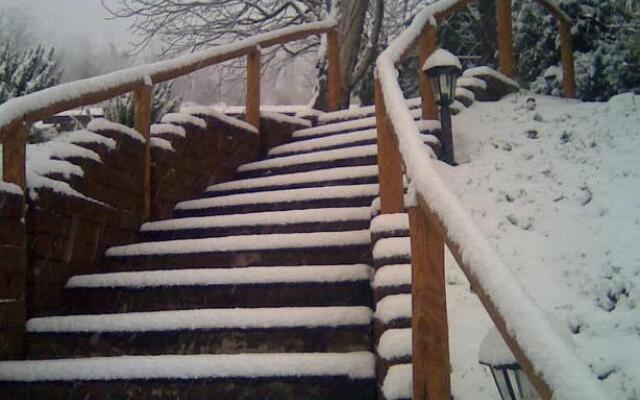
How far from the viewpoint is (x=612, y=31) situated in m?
8.62

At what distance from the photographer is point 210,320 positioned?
314cm

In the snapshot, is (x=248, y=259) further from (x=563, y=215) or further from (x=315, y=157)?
(x=563, y=215)

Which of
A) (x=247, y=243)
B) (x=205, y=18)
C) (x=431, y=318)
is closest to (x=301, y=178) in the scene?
(x=247, y=243)

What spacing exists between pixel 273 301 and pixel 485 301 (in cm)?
214

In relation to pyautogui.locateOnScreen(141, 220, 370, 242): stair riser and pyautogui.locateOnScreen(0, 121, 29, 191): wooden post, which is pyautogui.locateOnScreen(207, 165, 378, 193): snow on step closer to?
pyautogui.locateOnScreen(141, 220, 370, 242): stair riser

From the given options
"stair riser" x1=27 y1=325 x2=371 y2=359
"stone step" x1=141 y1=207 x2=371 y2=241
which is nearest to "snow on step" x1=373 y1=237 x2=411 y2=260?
"stair riser" x1=27 y1=325 x2=371 y2=359

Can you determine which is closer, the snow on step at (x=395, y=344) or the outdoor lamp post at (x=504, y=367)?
the outdoor lamp post at (x=504, y=367)

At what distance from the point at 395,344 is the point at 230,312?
1030mm

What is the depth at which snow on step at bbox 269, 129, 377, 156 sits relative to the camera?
5.46m

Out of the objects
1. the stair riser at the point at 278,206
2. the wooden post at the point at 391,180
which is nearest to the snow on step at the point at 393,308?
the wooden post at the point at 391,180

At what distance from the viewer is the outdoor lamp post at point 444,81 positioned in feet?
16.5

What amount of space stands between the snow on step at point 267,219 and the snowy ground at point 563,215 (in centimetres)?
74

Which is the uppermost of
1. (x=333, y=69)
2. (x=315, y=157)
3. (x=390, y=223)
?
(x=333, y=69)

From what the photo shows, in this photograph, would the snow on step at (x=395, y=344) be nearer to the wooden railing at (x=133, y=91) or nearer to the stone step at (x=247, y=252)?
the stone step at (x=247, y=252)
